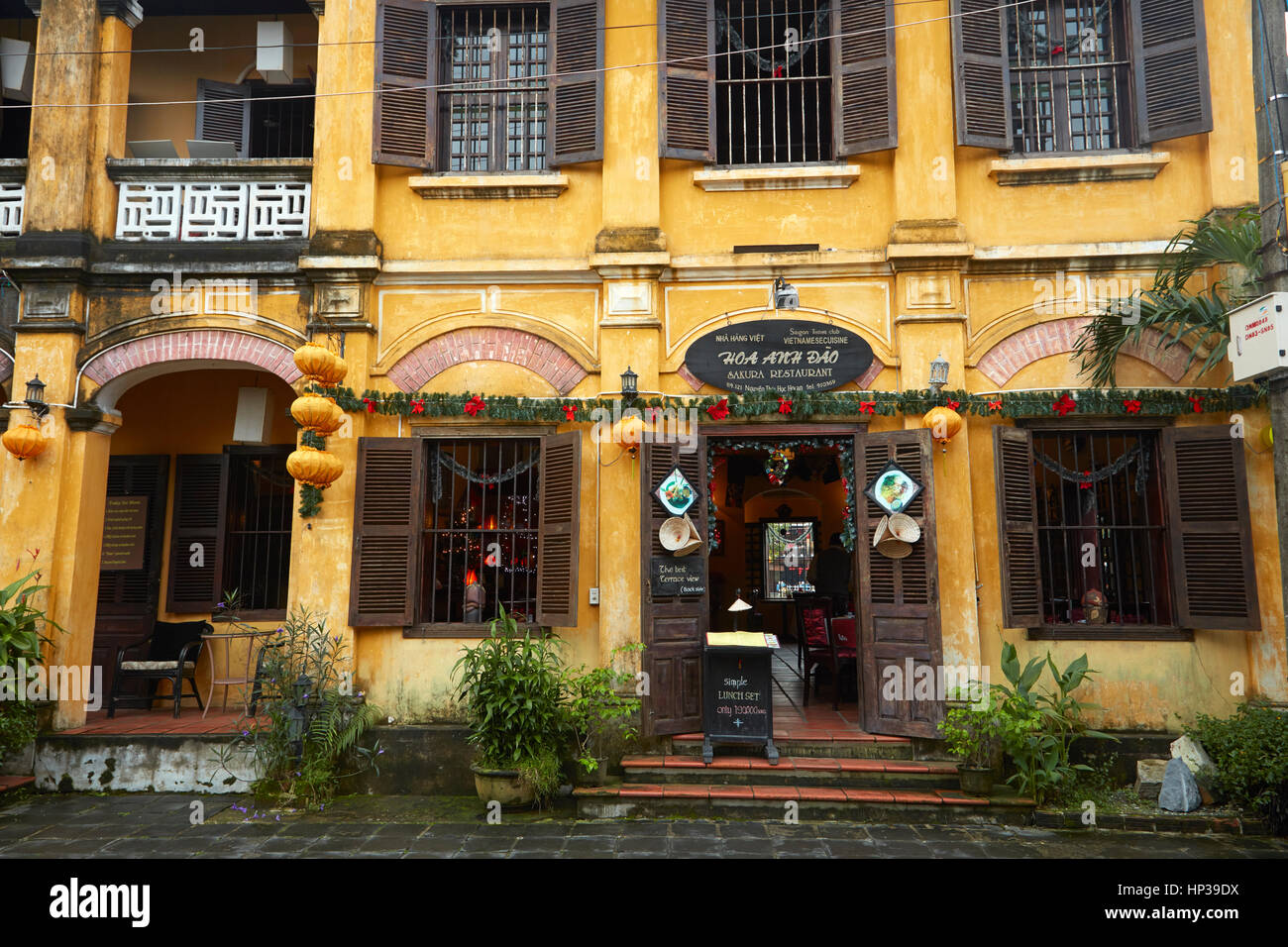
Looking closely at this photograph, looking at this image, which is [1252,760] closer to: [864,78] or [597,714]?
Result: [597,714]

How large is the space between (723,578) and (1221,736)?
9794mm

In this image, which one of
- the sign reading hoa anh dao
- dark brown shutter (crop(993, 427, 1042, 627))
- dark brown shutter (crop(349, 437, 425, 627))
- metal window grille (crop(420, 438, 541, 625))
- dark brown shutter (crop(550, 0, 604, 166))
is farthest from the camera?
dark brown shutter (crop(550, 0, 604, 166))

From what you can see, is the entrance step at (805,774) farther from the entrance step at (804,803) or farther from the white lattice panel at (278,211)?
the white lattice panel at (278,211)

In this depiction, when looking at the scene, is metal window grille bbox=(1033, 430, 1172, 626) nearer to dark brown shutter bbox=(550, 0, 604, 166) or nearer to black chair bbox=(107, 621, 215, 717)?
dark brown shutter bbox=(550, 0, 604, 166)

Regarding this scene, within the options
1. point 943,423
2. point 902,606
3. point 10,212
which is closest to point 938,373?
point 943,423

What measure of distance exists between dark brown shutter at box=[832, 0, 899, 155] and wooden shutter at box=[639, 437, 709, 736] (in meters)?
3.54

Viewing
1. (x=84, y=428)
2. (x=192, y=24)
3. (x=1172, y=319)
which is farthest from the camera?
(x=192, y=24)

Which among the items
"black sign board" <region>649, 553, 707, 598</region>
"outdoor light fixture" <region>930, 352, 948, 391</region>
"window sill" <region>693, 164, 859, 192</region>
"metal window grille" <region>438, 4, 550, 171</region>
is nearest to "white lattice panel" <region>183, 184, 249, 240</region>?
"metal window grille" <region>438, 4, 550, 171</region>

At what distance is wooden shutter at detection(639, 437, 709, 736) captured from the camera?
766 centimetres

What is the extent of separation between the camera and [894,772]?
23.4 feet

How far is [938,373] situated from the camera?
7.74 meters

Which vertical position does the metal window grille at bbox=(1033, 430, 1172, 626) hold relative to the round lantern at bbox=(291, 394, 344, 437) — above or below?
below

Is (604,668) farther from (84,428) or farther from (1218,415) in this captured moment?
(1218,415)

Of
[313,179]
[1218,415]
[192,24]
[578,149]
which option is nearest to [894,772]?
[1218,415]
